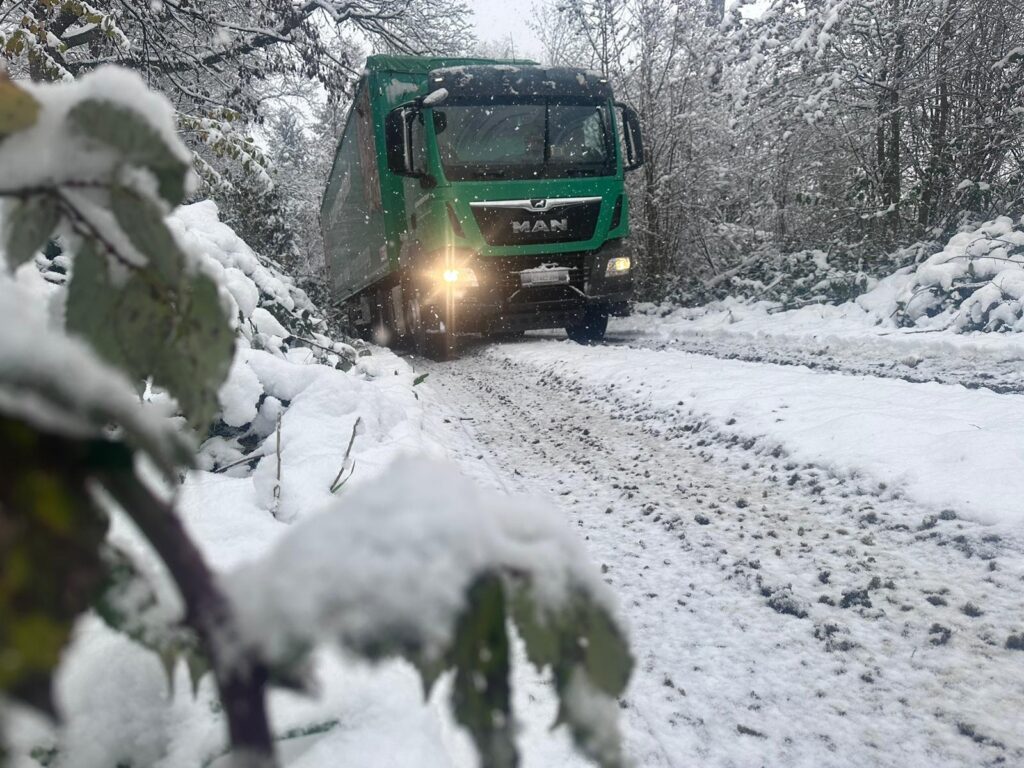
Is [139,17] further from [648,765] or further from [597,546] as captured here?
[648,765]

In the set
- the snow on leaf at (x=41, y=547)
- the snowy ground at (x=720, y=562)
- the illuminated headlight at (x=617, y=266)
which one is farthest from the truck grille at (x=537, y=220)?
the snow on leaf at (x=41, y=547)

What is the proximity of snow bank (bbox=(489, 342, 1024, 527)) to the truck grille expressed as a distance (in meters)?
2.57

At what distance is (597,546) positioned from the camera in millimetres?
3049

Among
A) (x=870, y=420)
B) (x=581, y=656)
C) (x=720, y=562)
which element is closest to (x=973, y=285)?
(x=870, y=420)

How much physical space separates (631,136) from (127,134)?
9.60m

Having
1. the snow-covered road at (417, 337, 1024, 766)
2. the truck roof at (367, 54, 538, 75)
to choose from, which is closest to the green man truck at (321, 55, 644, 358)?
the truck roof at (367, 54, 538, 75)

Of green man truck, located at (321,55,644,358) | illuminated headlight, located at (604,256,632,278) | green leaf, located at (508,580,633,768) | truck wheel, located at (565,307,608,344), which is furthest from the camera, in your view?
truck wheel, located at (565,307,608,344)

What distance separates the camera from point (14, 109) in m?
0.45

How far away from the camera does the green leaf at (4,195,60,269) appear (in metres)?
0.46

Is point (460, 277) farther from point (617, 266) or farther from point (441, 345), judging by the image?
point (617, 266)

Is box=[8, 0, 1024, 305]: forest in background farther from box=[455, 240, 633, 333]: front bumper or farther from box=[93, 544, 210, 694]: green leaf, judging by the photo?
box=[93, 544, 210, 694]: green leaf

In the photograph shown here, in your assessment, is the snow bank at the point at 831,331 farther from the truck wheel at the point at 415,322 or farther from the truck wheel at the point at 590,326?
the truck wheel at the point at 415,322

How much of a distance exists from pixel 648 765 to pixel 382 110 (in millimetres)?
9541

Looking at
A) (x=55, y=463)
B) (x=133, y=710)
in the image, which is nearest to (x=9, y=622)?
(x=55, y=463)
